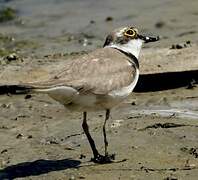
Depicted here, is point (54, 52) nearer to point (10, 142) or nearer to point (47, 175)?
point (10, 142)

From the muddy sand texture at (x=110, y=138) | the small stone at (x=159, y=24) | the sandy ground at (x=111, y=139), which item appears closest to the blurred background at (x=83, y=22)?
the small stone at (x=159, y=24)

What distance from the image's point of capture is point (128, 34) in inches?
319

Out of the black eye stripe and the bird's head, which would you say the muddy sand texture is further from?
the black eye stripe

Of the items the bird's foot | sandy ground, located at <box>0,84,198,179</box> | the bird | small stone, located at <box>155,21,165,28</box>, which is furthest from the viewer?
small stone, located at <box>155,21,165,28</box>

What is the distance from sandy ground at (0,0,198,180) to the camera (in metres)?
7.45

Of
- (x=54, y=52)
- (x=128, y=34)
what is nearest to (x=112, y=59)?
(x=128, y=34)

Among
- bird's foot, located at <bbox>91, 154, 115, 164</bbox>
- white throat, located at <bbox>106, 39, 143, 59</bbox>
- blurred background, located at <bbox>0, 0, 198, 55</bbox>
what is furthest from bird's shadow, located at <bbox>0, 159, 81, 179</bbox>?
blurred background, located at <bbox>0, 0, 198, 55</bbox>

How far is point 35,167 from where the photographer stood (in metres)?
Result: 7.58

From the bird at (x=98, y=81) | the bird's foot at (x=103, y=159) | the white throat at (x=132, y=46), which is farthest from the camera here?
the white throat at (x=132, y=46)

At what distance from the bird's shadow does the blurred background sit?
5.48 metres

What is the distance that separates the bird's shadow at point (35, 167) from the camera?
7.41 meters

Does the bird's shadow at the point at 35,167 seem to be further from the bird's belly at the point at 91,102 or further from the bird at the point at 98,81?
the bird's belly at the point at 91,102

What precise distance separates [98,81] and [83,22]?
803 cm

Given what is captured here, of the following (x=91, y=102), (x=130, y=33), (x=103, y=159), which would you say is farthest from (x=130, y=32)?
(x=103, y=159)
